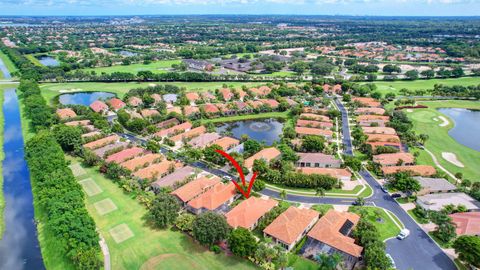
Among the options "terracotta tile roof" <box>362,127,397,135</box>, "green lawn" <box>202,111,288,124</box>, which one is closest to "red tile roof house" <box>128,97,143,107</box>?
"green lawn" <box>202,111,288,124</box>

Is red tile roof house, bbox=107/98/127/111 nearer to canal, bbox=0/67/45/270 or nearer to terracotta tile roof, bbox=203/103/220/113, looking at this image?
canal, bbox=0/67/45/270

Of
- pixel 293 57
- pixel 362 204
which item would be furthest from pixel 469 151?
pixel 293 57

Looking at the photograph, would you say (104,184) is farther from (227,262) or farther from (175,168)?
(227,262)

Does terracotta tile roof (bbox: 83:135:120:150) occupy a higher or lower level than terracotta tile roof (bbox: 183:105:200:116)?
lower

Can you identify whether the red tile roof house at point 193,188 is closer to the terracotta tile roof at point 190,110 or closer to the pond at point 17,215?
the pond at point 17,215

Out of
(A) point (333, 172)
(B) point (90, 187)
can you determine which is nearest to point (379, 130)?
(A) point (333, 172)

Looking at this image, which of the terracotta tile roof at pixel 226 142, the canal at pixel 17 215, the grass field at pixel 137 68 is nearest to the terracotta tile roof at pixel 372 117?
the terracotta tile roof at pixel 226 142
